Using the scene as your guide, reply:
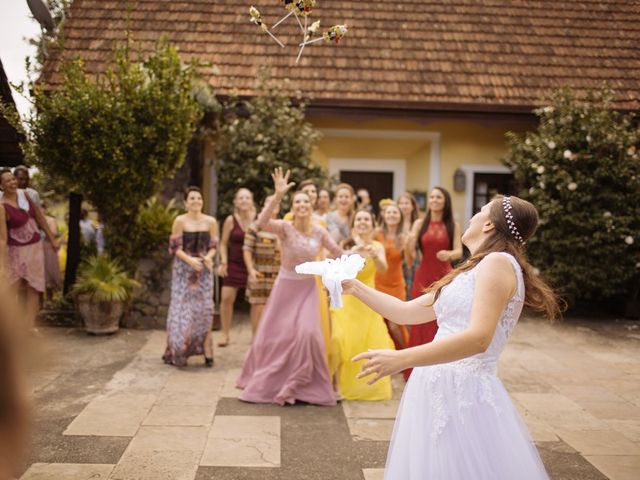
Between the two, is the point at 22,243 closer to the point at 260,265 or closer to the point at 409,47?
the point at 260,265

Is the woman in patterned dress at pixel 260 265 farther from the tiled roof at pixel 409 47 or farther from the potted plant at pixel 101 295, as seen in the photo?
the tiled roof at pixel 409 47

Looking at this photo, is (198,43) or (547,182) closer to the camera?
(547,182)

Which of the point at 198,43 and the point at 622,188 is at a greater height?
the point at 198,43

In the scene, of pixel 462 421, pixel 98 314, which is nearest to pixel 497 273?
pixel 462 421

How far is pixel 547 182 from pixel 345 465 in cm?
758

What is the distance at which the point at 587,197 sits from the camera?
10.6 meters

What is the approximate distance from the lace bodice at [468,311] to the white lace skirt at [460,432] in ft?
0.16

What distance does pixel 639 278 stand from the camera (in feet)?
36.9

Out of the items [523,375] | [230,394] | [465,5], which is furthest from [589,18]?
[230,394]

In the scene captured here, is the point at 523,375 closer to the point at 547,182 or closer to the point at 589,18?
the point at 547,182

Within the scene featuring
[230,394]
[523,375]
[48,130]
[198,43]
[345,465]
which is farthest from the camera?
[198,43]

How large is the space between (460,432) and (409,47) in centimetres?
1139

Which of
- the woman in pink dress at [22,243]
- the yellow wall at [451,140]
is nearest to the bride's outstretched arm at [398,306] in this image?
the woman in pink dress at [22,243]

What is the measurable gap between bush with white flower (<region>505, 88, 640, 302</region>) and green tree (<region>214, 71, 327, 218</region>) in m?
3.75
